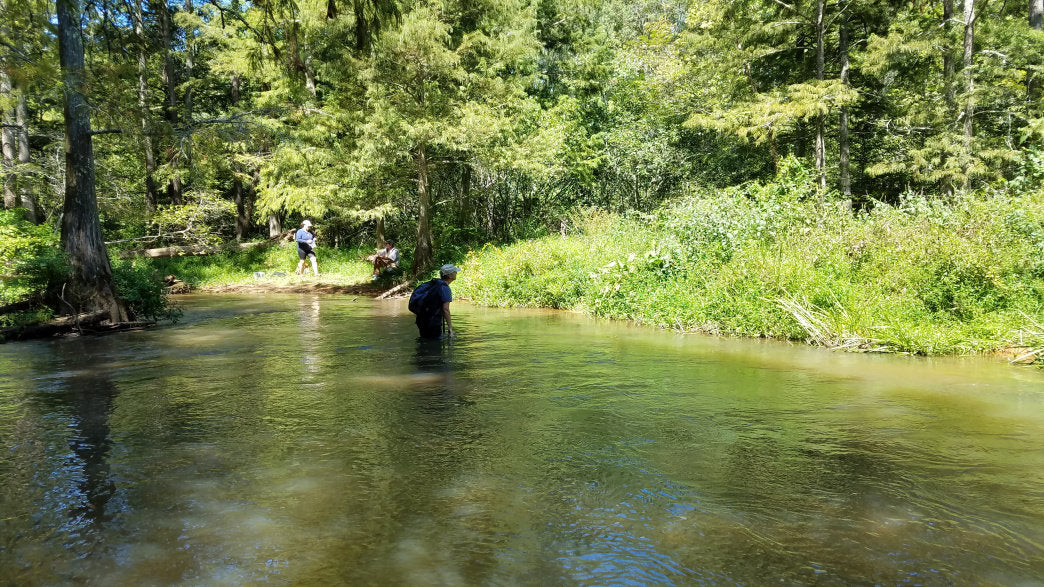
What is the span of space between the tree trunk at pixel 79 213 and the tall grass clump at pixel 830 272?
9720mm

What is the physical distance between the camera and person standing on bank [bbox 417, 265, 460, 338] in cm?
1035

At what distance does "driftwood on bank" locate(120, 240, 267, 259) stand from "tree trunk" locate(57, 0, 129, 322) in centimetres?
1484

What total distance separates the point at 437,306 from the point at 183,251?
71.1 ft

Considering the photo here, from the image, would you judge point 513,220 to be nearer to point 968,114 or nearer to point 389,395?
point 968,114

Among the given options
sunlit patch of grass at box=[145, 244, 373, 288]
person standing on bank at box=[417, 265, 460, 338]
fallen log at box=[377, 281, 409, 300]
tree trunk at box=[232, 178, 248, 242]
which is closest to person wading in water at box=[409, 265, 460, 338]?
person standing on bank at box=[417, 265, 460, 338]

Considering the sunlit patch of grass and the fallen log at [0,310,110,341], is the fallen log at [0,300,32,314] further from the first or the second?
the sunlit patch of grass

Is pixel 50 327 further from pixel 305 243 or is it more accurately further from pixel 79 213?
pixel 305 243

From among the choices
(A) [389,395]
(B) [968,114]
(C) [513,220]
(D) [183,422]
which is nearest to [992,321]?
(A) [389,395]

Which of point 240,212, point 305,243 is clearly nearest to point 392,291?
point 305,243

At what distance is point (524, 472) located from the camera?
4.90m

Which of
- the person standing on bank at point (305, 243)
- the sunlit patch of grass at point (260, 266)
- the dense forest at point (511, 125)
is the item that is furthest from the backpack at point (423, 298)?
the sunlit patch of grass at point (260, 266)

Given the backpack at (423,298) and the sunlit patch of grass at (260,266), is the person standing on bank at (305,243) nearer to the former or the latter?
the sunlit patch of grass at (260,266)

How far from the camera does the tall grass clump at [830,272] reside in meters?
9.98

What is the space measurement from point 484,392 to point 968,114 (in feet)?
66.2
